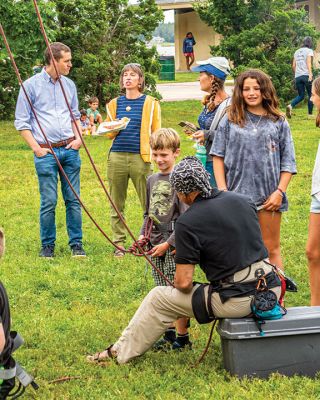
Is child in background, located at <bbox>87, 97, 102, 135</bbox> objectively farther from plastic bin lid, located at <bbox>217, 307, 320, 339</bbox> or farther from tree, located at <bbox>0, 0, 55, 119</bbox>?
plastic bin lid, located at <bbox>217, 307, 320, 339</bbox>

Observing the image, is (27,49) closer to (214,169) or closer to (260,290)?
(214,169)

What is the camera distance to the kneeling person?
4.82 meters

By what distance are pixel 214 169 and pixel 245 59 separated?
49.7 ft

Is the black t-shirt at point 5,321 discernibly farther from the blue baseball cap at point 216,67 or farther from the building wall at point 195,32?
the building wall at point 195,32

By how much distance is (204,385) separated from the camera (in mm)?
4934

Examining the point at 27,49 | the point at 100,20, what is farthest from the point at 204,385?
the point at 100,20

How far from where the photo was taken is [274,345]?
4.93m

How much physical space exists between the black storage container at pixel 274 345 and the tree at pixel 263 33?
15.7 m

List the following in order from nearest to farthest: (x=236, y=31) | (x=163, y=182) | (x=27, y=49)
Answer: (x=163, y=182) → (x=27, y=49) → (x=236, y=31)

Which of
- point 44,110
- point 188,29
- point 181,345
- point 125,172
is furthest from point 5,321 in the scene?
point 188,29

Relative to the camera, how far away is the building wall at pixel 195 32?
38.2m

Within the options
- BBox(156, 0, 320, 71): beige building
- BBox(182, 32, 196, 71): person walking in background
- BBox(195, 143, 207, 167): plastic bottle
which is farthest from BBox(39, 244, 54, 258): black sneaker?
BBox(156, 0, 320, 71): beige building

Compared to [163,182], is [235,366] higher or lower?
lower

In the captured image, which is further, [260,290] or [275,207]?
[275,207]
